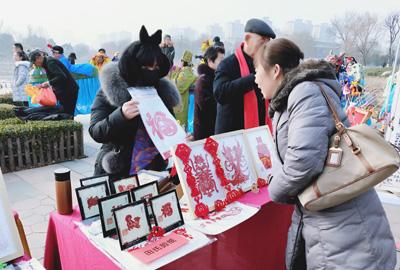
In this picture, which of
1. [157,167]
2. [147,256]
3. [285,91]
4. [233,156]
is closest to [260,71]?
[285,91]

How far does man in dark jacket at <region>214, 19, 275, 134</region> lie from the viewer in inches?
95.7

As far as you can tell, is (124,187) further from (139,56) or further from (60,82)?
(60,82)

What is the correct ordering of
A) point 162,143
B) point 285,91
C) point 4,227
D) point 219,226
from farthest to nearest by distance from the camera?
point 162,143
point 219,226
point 285,91
point 4,227

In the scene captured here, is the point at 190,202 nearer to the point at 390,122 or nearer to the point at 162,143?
the point at 162,143

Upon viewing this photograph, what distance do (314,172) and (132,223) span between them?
73cm

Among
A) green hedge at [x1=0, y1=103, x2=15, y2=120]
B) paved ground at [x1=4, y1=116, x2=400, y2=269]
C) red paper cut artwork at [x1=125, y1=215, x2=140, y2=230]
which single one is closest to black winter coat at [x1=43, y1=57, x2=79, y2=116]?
green hedge at [x1=0, y1=103, x2=15, y2=120]

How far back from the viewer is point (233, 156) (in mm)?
1838

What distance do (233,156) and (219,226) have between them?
50 cm

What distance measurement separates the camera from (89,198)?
142 centimetres

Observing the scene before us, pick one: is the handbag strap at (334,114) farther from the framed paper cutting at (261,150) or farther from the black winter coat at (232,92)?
the black winter coat at (232,92)

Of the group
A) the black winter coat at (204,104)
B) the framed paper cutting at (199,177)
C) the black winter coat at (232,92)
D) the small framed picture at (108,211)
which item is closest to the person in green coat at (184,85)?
the black winter coat at (204,104)

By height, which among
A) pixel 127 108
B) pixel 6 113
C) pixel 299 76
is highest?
pixel 299 76

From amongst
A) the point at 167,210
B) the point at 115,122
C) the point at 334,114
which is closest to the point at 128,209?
the point at 167,210

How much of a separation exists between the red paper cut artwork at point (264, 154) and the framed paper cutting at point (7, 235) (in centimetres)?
135
